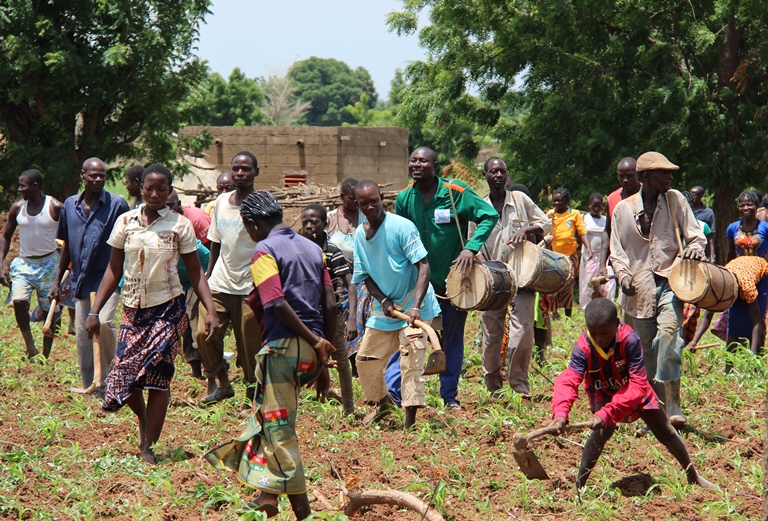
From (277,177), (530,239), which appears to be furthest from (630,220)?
(277,177)

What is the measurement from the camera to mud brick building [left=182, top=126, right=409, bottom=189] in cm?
2389

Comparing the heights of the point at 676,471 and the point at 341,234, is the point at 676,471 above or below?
below

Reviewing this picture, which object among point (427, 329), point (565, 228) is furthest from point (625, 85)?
point (427, 329)

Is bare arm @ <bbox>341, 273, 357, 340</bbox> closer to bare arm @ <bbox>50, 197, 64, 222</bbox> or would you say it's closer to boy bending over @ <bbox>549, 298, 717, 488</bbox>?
boy bending over @ <bbox>549, 298, 717, 488</bbox>

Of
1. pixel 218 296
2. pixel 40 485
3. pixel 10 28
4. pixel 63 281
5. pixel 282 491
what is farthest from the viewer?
pixel 10 28

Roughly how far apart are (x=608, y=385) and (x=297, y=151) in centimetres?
1905

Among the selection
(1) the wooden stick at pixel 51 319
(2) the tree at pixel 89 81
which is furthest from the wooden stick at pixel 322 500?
(2) the tree at pixel 89 81

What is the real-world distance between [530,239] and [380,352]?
192 centimetres

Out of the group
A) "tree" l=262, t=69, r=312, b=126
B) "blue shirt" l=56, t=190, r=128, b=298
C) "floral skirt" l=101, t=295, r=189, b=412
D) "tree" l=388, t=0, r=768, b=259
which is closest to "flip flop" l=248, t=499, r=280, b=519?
"floral skirt" l=101, t=295, r=189, b=412

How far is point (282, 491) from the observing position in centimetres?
468

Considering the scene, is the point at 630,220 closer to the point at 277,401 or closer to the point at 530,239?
the point at 530,239

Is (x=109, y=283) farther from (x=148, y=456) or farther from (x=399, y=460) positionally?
(x=399, y=460)

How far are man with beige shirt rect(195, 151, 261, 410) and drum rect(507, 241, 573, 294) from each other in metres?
2.16

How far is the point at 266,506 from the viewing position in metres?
4.78
